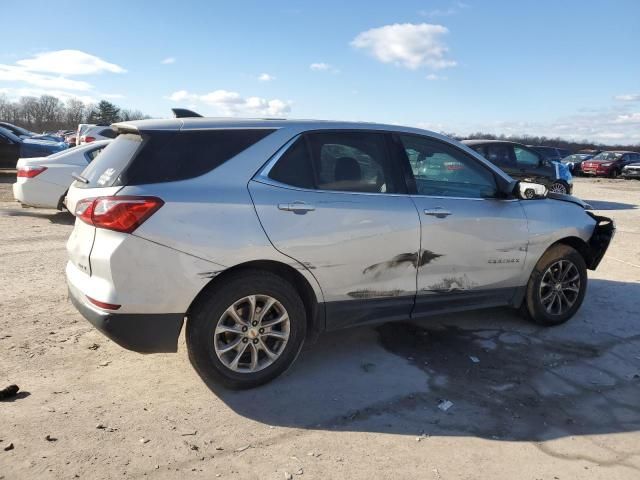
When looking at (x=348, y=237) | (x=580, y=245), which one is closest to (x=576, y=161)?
(x=580, y=245)

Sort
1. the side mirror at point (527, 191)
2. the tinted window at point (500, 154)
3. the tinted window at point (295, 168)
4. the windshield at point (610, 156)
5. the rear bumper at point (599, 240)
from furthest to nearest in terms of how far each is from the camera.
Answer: the windshield at point (610, 156) < the tinted window at point (500, 154) < the rear bumper at point (599, 240) < the side mirror at point (527, 191) < the tinted window at point (295, 168)

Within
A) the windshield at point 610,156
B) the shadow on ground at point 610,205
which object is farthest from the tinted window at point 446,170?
the windshield at point 610,156

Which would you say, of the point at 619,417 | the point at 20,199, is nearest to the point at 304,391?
the point at 619,417

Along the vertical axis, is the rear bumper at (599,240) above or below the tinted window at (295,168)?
below

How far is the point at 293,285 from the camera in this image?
3.72m

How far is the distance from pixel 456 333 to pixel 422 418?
1.59 m

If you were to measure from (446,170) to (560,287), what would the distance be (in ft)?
5.56

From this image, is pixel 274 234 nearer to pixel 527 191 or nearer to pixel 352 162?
pixel 352 162

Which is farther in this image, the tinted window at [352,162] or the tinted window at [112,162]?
the tinted window at [352,162]

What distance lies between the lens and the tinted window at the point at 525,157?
14.5m

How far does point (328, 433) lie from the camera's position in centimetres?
318

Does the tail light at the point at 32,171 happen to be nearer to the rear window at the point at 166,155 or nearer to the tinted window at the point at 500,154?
the rear window at the point at 166,155

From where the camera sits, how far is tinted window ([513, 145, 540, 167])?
14.5m

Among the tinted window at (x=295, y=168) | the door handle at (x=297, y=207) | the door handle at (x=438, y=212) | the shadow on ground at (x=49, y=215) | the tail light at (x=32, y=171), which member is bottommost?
the shadow on ground at (x=49, y=215)
